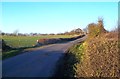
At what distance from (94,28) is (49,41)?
30.1 meters

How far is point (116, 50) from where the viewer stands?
943 cm

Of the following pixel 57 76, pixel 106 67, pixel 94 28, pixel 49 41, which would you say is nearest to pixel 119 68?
pixel 106 67

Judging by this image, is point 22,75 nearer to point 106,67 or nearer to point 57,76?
point 57,76

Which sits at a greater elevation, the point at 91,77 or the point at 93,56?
the point at 93,56

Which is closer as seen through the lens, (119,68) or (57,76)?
(119,68)

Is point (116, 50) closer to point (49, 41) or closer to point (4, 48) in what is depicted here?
point (4, 48)

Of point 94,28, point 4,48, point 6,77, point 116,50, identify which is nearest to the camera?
point 116,50

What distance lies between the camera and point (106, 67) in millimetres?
9609

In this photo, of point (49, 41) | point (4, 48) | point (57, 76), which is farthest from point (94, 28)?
point (49, 41)

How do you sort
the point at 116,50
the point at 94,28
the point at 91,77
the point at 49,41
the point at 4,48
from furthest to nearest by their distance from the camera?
the point at 49,41 → the point at 4,48 → the point at 94,28 → the point at 91,77 → the point at 116,50

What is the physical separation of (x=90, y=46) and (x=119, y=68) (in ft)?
4.08

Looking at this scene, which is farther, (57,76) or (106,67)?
(57,76)

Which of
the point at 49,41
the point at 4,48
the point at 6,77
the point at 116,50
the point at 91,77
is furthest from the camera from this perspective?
the point at 49,41

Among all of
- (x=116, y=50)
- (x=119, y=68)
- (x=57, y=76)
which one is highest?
(x=116, y=50)
